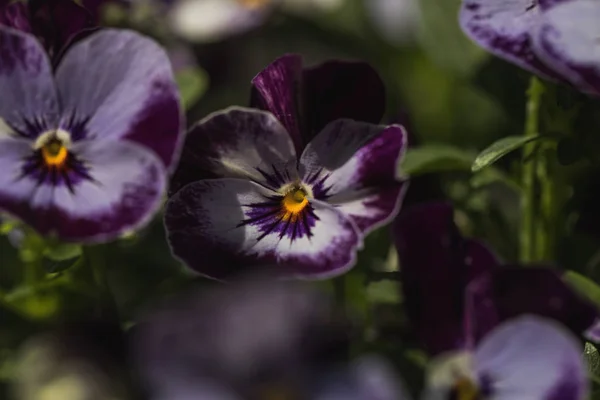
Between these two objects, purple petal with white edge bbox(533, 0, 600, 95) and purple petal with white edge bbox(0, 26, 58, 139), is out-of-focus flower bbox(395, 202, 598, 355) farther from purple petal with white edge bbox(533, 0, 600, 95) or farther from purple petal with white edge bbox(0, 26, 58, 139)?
purple petal with white edge bbox(0, 26, 58, 139)

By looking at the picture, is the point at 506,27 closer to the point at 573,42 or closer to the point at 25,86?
the point at 573,42

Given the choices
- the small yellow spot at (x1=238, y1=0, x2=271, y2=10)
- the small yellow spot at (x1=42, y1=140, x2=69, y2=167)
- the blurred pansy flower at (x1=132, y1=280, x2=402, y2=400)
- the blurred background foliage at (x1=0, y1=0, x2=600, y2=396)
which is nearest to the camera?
the blurred pansy flower at (x1=132, y1=280, x2=402, y2=400)

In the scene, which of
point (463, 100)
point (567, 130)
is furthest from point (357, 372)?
point (463, 100)

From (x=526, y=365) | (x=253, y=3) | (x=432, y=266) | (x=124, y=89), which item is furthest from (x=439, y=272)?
(x=253, y=3)

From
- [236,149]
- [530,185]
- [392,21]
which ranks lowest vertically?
[392,21]

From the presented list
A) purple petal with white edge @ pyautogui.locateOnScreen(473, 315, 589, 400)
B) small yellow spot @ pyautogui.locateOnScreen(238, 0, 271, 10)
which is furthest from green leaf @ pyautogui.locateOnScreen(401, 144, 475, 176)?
small yellow spot @ pyautogui.locateOnScreen(238, 0, 271, 10)

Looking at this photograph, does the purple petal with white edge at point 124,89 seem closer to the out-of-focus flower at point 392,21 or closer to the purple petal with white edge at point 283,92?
the purple petal with white edge at point 283,92
